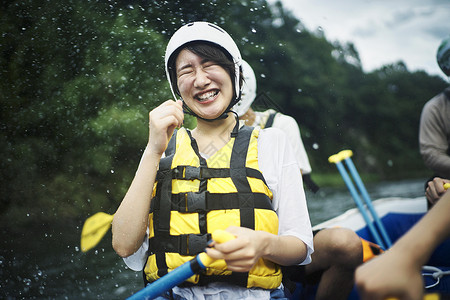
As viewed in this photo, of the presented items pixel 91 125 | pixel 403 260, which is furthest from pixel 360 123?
pixel 403 260

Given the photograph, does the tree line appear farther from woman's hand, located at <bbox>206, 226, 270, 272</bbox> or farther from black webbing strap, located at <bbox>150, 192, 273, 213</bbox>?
woman's hand, located at <bbox>206, 226, 270, 272</bbox>

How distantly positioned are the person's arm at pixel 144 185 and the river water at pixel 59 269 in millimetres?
1239

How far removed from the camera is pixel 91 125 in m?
5.34

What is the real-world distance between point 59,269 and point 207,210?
3541 millimetres

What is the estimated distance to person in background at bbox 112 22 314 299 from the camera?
1.06 m

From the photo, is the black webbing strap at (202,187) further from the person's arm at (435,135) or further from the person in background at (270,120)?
the person's arm at (435,135)

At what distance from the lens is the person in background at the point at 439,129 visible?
72.7 inches

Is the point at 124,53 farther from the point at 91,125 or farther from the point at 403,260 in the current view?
the point at 403,260

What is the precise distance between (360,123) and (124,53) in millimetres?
22517

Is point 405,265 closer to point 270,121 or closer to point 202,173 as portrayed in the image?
point 202,173

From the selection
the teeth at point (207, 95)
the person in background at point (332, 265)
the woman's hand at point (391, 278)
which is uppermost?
the teeth at point (207, 95)

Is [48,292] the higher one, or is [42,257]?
[48,292]

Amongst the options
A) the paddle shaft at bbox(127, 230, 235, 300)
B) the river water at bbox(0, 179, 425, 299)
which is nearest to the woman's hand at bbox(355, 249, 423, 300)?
the paddle shaft at bbox(127, 230, 235, 300)

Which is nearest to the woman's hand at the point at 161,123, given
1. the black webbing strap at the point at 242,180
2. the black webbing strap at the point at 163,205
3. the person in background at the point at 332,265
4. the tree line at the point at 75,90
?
the black webbing strap at the point at 163,205
